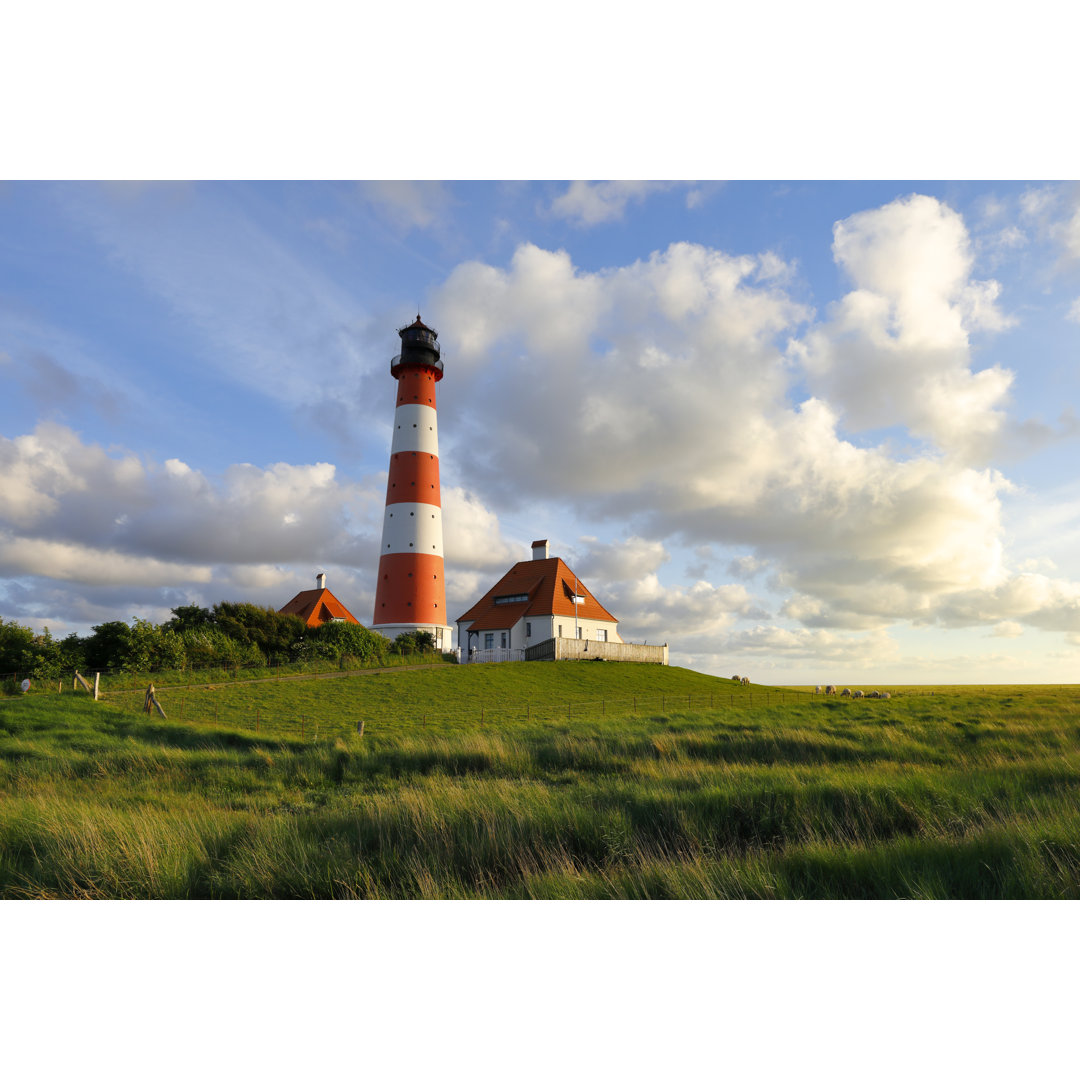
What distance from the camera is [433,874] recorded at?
6738 millimetres

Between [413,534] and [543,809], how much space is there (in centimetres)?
3637

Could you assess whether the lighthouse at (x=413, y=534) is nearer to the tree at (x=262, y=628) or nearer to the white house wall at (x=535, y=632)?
the white house wall at (x=535, y=632)

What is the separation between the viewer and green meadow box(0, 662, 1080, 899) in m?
6.11

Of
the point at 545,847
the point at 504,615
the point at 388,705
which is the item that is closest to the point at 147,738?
the point at 388,705

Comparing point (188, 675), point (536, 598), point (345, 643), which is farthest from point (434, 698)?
point (536, 598)

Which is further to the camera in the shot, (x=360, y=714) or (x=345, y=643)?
(x=345, y=643)

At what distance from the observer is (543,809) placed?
848 centimetres

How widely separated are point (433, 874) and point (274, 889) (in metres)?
1.56

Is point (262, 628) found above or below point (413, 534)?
below

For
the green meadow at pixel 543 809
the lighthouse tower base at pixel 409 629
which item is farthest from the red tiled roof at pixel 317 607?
the green meadow at pixel 543 809

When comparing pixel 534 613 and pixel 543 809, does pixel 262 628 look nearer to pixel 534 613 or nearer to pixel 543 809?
pixel 534 613

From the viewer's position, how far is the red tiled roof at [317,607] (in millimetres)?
50375

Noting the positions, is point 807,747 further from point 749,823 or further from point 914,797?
point 749,823

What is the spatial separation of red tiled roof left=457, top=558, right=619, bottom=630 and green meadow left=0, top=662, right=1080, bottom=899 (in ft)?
94.5
